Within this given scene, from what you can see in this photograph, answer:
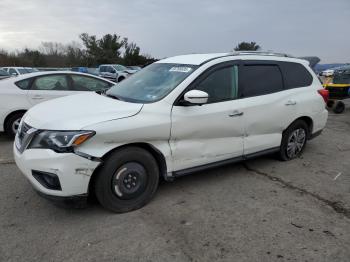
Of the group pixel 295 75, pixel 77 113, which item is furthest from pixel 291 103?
pixel 77 113

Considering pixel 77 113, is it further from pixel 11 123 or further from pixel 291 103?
pixel 11 123

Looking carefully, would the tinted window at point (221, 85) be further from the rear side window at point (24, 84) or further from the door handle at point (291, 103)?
the rear side window at point (24, 84)

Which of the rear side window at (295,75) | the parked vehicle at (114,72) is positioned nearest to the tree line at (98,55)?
the parked vehicle at (114,72)

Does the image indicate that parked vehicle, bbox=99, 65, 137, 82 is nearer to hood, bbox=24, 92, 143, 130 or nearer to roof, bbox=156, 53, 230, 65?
roof, bbox=156, 53, 230, 65

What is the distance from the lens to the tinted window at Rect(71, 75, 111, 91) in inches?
289

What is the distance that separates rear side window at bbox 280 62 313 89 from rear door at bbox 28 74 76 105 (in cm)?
464

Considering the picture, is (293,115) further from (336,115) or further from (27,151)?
(336,115)

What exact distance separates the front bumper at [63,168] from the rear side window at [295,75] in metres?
3.42

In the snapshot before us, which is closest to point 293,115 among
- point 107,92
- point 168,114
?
point 168,114

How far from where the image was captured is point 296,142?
17.9 feet

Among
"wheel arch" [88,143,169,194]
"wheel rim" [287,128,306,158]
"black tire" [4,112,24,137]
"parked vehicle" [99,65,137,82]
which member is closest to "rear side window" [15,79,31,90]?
"black tire" [4,112,24,137]

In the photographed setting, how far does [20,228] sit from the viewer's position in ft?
10.8

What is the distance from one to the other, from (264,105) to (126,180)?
2.34 meters

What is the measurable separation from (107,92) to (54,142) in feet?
4.89
